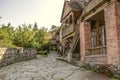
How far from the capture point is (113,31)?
843cm

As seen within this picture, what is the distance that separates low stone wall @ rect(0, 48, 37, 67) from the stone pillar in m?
8.28

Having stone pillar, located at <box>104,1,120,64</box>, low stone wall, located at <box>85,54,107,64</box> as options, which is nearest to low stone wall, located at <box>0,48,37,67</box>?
low stone wall, located at <box>85,54,107,64</box>

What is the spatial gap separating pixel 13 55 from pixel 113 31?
1026 cm

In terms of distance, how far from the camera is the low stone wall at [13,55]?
13.3 m

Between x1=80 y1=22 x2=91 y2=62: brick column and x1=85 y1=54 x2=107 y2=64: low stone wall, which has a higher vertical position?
x1=80 y1=22 x2=91 y2=62: brick column

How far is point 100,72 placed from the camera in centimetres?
920

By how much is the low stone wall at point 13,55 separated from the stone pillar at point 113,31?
27.2 feet

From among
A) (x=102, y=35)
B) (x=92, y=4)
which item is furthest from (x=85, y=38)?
(x=102, y=35)

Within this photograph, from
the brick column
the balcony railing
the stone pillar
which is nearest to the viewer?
the stone pillar

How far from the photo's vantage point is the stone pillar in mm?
8143

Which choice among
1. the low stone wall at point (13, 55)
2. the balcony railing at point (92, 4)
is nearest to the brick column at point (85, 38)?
the balcony railing at point (92, 4)

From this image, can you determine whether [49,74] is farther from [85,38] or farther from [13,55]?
[13,55]

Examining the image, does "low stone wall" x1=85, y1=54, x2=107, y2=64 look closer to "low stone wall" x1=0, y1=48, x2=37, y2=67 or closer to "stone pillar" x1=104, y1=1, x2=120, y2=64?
"stone pillar" x1=104, y1=1, x2=120, y2=64

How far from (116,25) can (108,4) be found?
1.36 metres
